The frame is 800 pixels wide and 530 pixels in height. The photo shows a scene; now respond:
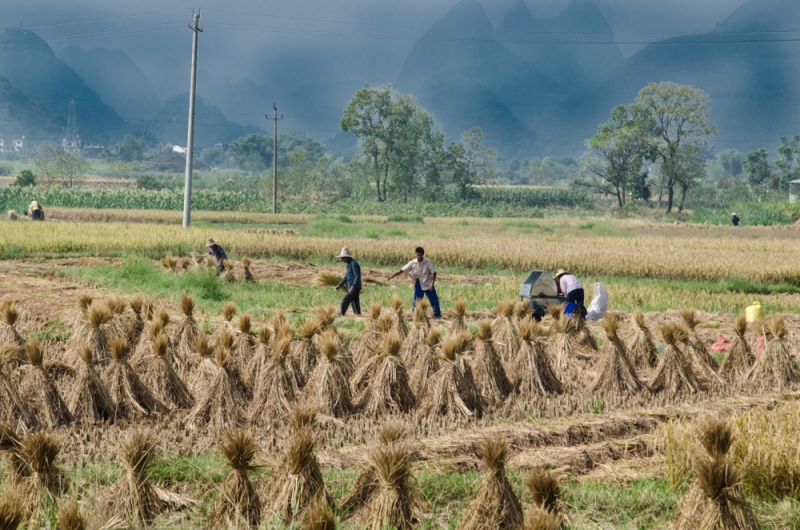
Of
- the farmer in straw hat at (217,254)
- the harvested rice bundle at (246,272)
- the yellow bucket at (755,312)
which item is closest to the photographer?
the yellow bucket at (755,312)

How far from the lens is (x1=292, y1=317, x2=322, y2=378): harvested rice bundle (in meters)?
8.57

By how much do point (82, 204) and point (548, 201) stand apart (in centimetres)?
4396

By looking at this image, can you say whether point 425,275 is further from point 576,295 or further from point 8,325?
point 8,325

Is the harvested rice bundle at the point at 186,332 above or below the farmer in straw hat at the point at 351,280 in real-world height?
below

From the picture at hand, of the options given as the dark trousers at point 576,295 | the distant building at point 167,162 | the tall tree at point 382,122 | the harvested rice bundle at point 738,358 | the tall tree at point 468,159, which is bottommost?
the harvested rice bundle at point 738,358

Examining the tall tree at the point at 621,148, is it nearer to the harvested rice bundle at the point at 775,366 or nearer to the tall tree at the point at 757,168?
the tall tree at the point at 757,168

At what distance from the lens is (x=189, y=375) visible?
866 centimetres

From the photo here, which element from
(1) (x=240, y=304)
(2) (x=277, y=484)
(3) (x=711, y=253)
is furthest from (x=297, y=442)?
(3) (x=711, y=253)

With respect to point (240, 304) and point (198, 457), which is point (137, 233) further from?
point (198, 457)

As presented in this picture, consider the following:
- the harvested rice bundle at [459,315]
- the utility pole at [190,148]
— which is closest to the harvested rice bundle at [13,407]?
the harvested rice bundle at [459,315]

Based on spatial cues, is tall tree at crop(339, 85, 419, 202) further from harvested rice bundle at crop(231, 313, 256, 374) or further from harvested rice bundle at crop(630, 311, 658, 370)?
harvested rice bundle at crop(231, 313, 256, 374)

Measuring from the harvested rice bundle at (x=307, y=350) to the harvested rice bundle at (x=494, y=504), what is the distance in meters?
4.15

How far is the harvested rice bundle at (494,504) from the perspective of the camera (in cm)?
459

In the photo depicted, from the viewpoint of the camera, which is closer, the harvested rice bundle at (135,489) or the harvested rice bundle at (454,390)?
the harvested rice bundle at (135,489)
